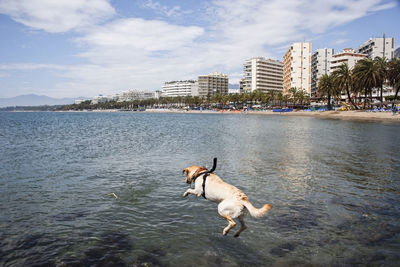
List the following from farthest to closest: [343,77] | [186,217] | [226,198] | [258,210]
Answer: [343,77], [186,217], [226,198], [258,210]

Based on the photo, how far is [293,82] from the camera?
170m

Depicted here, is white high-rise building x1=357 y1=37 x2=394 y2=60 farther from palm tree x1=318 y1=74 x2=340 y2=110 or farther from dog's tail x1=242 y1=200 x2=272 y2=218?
dog's tail x1=242 y1=200 x2=272 y2=218

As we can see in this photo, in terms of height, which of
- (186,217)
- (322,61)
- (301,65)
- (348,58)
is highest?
(322,61)

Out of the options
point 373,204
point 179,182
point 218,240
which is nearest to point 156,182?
point 179,182

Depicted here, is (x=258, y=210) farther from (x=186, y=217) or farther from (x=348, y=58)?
(x=348, y=58)

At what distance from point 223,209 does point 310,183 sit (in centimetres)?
822

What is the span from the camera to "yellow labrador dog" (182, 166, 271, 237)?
623 centimetres

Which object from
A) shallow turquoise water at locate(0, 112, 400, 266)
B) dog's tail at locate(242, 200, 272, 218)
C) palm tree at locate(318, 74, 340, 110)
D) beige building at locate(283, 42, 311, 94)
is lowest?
shallow turquoise water at locate(0, 112, 400, 266)

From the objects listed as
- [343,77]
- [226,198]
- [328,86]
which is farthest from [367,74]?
[226,198]

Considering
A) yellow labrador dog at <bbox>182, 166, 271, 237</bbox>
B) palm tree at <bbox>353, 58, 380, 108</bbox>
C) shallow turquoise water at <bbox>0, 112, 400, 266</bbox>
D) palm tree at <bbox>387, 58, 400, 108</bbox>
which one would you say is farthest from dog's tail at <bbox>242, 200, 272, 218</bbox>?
palm tree at <bbox>387, 58, 400, 108</bbox>

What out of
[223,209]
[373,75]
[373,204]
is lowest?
[373,204]

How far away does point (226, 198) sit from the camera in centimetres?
657

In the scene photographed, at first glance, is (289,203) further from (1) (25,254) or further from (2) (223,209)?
(1) (25,254)

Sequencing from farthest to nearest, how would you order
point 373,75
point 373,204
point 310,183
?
1. point 373,75
2. point 310,183
3. point 373,204
